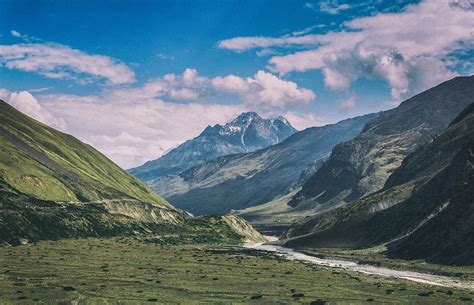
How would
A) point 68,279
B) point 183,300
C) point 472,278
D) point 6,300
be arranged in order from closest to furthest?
point 6,300 → point 183,300 → point 68,279 → point 472,278

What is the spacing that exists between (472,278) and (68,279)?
13045 cm

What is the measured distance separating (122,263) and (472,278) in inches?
4789

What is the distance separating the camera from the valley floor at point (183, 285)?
110m

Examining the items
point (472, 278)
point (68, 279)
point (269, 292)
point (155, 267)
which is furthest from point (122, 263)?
point (472, 278)

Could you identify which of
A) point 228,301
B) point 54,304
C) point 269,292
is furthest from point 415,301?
point 54,304

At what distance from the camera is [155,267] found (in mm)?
176000

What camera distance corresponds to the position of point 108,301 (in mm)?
102625

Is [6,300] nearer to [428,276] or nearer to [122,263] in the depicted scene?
[122,263]

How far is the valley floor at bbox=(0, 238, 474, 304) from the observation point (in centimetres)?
11044

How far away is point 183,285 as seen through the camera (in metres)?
132

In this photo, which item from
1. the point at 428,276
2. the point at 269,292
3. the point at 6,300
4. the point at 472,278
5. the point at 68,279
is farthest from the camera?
the point at 428,276

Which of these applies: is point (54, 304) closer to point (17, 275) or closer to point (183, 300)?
point (183, 300)

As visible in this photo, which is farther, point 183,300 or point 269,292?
point 269,292

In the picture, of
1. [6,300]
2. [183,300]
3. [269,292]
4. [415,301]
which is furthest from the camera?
[269,292]
